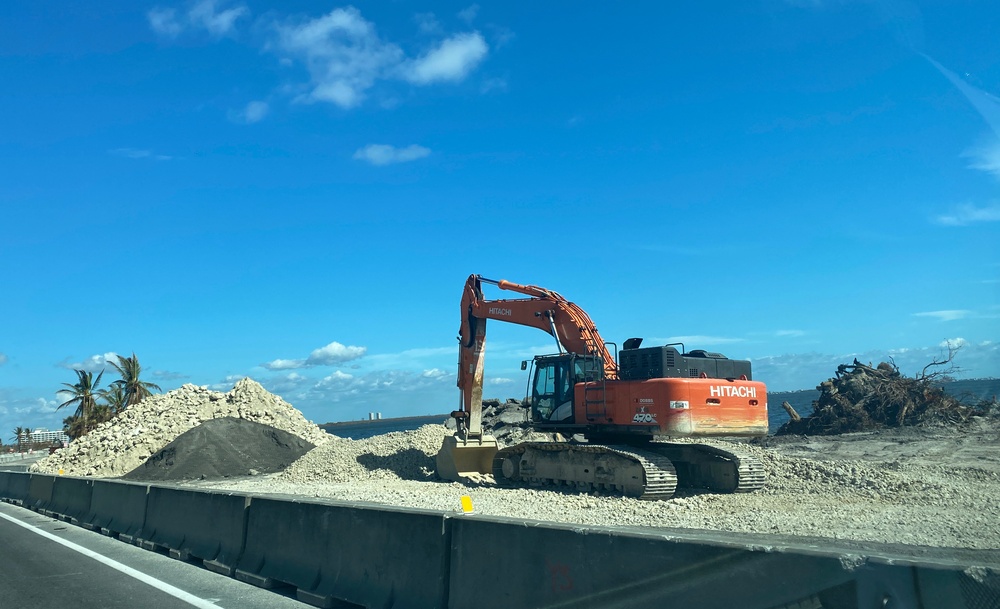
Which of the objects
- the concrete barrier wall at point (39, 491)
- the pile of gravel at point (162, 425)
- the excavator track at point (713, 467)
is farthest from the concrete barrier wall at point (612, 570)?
the pile of gravel at point (162, 425)

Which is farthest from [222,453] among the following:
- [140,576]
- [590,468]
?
[140,576]

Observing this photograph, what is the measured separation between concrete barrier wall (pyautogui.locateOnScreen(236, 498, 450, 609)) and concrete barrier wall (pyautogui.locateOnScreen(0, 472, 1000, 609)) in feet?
0.04

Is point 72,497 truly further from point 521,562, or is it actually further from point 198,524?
point 521,562

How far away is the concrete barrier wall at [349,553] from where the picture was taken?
6.21 m

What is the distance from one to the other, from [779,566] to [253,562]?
6.39 meters

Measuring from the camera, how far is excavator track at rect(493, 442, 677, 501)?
14172 mm

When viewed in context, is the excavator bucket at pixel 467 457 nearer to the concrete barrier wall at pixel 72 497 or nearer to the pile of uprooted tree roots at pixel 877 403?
the concrete barrier wall at pixel 72 497

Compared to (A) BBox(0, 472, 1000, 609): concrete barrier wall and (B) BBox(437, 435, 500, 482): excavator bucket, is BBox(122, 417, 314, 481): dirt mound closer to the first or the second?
(B) BBox(437, 435, 500, 482): excavator bucket

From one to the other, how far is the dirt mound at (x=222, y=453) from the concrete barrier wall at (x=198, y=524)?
→ 1631 cm

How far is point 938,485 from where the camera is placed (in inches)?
563

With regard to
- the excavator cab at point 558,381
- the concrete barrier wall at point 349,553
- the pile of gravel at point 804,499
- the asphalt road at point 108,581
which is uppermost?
the excavator cab at point 558,381

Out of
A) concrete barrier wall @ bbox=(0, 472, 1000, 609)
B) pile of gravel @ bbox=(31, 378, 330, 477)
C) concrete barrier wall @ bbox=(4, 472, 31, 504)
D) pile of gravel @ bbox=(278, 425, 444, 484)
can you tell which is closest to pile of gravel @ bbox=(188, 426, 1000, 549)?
pile of gravel @ bbox=(278, 425, 444, 484)

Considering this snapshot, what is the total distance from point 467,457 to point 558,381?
3.23 metres

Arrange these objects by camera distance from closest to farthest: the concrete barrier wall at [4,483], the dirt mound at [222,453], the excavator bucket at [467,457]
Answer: the excavator bucket at [467,457], the concrete barrier wall at [4,483], the dirt mound at [222,453]
